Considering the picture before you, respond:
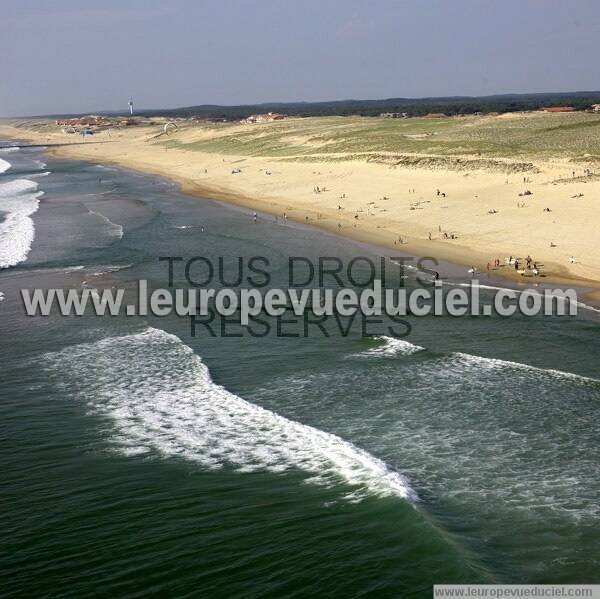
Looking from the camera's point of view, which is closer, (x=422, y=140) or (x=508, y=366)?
(x=508, y=366)

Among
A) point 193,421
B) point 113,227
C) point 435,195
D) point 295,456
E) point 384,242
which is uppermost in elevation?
Answer: point 435,195

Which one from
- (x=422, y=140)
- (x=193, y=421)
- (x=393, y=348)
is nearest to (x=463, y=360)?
(x=393, y=348)

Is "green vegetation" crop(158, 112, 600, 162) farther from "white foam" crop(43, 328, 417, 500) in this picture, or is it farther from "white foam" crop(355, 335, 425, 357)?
"white foam" crop(43, 328, 417, 500)

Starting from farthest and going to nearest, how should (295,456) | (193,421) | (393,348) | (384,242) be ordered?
(384,242)
(393,348)
(193,421)
(295,456)

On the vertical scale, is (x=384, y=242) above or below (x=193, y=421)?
above

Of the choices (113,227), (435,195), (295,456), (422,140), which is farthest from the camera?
(422,140)

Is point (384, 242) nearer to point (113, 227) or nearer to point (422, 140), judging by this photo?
point (113, 227)
